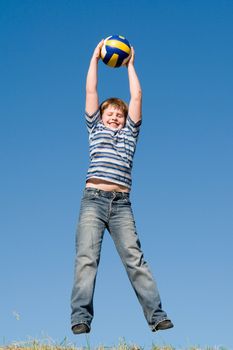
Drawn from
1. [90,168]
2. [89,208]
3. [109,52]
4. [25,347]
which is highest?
[109,52]

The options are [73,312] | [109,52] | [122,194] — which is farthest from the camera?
[109,52]

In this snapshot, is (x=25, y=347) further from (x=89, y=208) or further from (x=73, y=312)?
(x=89, y=208)

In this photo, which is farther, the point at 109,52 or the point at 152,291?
the point at 109,52

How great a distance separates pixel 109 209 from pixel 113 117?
1204mm

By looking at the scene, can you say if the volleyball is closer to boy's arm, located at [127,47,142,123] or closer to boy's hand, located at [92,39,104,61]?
boy's hand, located at [92,39,104,61]

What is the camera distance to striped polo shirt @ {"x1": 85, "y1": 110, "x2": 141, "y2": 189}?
7105 mm

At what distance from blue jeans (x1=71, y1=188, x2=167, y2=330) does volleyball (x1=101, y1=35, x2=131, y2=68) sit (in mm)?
1786

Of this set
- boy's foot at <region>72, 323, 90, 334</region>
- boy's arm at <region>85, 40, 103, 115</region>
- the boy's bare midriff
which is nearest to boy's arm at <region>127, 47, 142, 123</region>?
boy's arm at <region>85, 40, 103, 115</region>

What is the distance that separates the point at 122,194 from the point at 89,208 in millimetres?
433

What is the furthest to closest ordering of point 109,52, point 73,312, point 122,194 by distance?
point 109,52 → point 122,194 → point 73,312

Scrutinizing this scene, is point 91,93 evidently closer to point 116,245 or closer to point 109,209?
point 109,209

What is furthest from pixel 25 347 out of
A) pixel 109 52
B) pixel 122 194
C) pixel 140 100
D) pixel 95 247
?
pixel 109 52

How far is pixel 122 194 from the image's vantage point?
23.3 feet

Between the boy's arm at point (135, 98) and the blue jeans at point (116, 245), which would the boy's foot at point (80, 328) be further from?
the boy's arm at point (135, 98)
